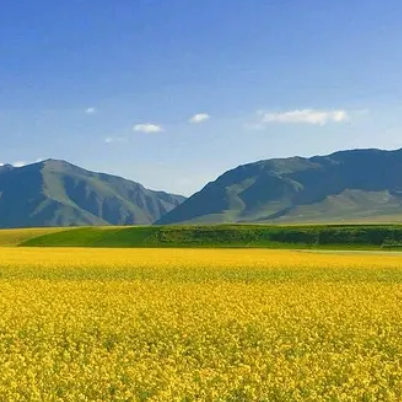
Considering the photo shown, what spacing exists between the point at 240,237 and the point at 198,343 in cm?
9810

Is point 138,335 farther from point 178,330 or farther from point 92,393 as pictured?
point 92,393

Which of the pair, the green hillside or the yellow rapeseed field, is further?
the green hillside

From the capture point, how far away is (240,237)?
11638 centimetres

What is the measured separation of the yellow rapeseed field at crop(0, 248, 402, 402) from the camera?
1337cm

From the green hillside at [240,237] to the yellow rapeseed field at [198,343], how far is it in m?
76.5

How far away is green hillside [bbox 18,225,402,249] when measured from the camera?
11050 centimetres

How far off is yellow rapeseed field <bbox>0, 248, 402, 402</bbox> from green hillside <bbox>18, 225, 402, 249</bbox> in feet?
251

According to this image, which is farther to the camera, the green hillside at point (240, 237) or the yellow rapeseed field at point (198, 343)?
the green hillside at point (240, 237)

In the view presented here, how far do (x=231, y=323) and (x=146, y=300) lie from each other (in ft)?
22.6

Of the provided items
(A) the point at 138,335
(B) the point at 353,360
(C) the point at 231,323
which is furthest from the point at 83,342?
(B) the point at 353,360

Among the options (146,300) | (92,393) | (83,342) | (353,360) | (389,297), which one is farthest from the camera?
(389,297)

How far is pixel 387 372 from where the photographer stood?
14719mm

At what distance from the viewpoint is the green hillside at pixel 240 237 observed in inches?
4350

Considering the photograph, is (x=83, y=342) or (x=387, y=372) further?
(x=83, y=342)
